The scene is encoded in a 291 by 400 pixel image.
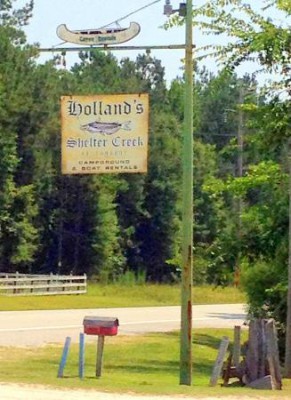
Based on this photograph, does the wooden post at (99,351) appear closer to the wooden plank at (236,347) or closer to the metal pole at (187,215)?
the metal pole at (187,215)

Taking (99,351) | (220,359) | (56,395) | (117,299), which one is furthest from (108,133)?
(117,299)

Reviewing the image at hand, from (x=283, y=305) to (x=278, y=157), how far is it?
3.69m

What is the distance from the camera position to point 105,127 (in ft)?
64.3

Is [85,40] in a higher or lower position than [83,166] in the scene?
higher

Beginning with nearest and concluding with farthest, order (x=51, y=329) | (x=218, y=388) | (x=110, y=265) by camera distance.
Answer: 1. (x=218, y=388)
2. (x=51, y=329)
3. (x=110, y=265)

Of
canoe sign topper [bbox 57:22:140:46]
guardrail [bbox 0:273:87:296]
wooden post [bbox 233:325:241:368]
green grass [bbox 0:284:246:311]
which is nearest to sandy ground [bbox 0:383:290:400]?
wooden post [bbox 233:325:241:368]

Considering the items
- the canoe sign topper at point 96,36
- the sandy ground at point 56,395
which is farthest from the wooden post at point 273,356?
the canoe sign topper at point 96,36

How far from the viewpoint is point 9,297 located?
5169cm

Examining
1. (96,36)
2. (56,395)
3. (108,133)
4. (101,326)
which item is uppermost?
(96,36)

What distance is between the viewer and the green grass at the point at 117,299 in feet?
157

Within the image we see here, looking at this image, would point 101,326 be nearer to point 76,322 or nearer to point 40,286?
point 76,322

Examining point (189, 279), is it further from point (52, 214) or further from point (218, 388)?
point (52, 214)

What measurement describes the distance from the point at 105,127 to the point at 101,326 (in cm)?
336

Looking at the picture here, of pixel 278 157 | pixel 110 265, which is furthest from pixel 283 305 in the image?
pixel 110 265
